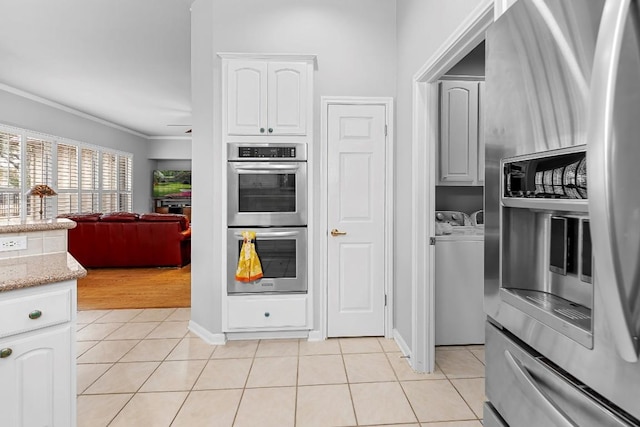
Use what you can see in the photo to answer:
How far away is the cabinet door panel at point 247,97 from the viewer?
119 inches

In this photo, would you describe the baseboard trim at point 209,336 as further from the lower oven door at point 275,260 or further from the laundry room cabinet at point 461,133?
the laundry room cabinet at point 461,133

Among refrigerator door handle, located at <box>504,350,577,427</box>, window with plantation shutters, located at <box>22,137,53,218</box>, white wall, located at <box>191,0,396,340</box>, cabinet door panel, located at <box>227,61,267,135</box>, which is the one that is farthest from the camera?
window with plantation shutters, located at <box>22,137,53,218</box>

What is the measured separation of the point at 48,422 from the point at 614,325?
6.74ft

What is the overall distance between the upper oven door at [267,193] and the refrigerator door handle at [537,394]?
2.30 meters

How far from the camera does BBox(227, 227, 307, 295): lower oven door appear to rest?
10.1ft

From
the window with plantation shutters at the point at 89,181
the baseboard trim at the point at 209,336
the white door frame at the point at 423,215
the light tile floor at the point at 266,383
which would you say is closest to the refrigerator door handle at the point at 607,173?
the light tile floor at the point at 266,383

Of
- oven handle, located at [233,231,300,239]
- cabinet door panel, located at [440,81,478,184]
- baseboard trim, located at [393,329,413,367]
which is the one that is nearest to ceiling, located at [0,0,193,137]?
oven handle, located at [233,231,300,239]

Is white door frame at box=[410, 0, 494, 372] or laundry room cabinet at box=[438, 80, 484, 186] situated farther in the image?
laundry room cabinet at box=[438, 80, 484, 186]

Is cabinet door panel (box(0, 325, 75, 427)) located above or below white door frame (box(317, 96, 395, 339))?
below

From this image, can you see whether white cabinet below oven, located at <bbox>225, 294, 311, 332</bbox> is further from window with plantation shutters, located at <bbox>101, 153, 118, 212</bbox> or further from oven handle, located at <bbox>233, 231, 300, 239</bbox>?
window with plantation shutters, located at <bbox>101, 153, 118, 212</bbox>

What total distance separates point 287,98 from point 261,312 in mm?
1790

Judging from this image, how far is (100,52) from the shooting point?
4.64 metres

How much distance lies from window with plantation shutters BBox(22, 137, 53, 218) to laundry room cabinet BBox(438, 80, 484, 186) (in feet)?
20.7

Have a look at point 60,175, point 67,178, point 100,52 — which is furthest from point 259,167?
point 67,178
